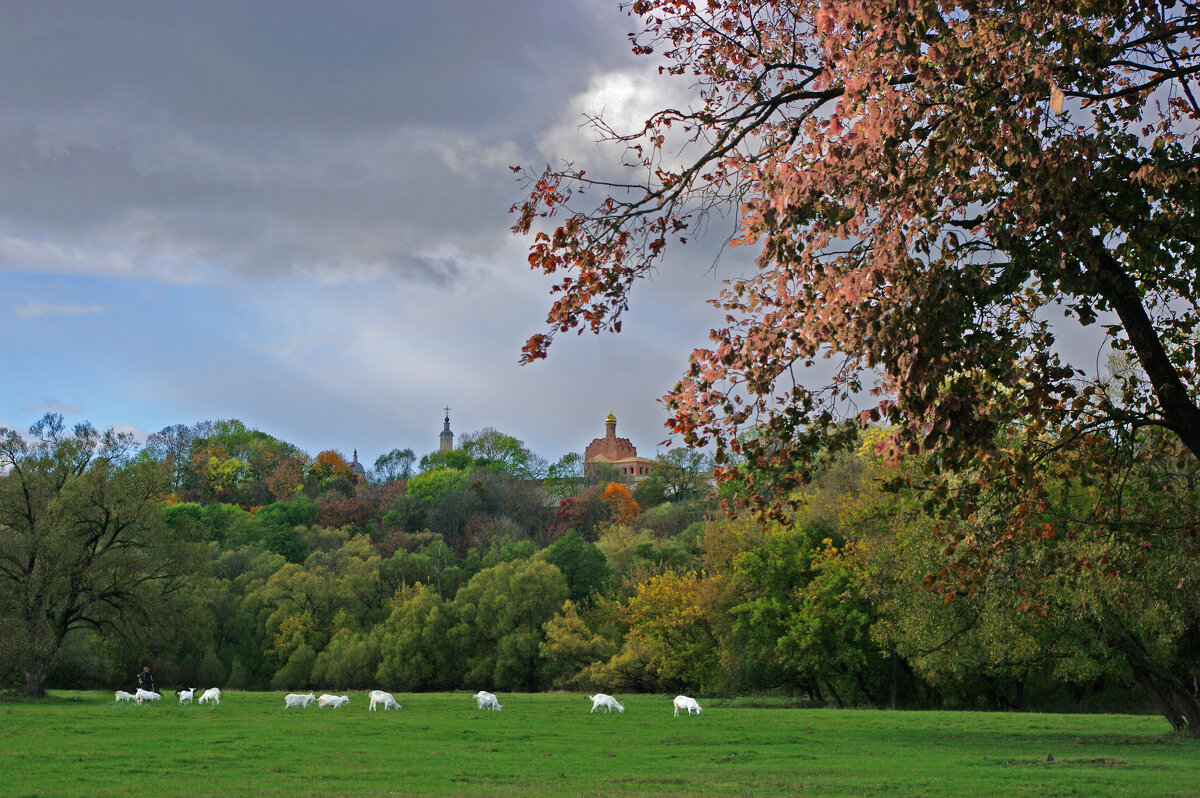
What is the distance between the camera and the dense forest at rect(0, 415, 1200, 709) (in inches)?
969

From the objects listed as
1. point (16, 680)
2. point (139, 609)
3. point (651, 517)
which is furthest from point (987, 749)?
point (651, 517)

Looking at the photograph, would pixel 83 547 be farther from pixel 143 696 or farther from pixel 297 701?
pixel 297 701

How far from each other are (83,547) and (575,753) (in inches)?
1214

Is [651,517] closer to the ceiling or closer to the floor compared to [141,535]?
closer to the ceiling

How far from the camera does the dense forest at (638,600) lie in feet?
80.8

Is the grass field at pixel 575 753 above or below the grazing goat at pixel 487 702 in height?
below

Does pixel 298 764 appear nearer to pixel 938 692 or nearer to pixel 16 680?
pixel 16 680

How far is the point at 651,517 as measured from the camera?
94000mm

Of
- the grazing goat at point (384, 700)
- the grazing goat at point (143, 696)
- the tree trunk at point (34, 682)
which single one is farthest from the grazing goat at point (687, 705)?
the tree trunk at point (34, 682)

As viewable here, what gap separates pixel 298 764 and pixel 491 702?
18.8 m

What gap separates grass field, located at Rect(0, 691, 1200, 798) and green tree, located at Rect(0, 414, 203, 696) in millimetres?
7197

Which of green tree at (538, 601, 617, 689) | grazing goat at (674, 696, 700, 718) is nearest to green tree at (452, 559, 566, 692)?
green tree at (538, 601, 617, 689)

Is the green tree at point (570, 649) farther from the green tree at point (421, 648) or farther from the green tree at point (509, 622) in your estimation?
the green tree at point (421, 648)

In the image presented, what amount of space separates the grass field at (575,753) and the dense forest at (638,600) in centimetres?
294
